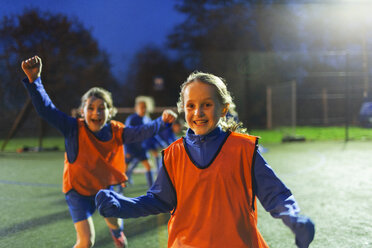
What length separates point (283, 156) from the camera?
33.6 ft

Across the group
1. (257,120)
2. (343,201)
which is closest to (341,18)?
(257,120)

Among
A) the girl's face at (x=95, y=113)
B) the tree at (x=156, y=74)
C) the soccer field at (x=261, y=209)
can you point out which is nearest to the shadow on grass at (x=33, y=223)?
the soccer field at (x=261, y=209)

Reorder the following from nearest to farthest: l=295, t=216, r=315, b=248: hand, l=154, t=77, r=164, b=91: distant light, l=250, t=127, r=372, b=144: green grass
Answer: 1. l=295, t=216, r=315, b=248: hand
2. l=250, t=127, r=372, b=144: green grass
3. l=154, t=77, r=164, b=91: distant light

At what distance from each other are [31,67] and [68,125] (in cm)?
61

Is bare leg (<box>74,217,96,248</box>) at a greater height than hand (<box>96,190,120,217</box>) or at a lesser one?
lesser

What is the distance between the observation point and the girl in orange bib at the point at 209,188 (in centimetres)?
177

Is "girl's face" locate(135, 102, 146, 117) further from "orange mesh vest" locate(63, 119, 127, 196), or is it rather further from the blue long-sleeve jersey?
"orange mesh vest" locate(63, 119, 127, 196)

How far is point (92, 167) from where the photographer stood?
3.11 metres

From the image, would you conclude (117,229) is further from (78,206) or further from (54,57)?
(54,57)

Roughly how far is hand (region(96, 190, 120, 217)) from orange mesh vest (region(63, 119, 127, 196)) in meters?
1.46

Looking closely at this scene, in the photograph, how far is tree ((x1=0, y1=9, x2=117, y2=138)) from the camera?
12992mm

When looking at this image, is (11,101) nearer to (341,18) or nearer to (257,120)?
(257,120)

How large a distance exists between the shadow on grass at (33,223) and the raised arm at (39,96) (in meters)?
1.85

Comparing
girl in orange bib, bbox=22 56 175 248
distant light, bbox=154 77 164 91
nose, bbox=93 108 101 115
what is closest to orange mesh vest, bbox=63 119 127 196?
girl in orange bib, bbox=22 56 175 248
